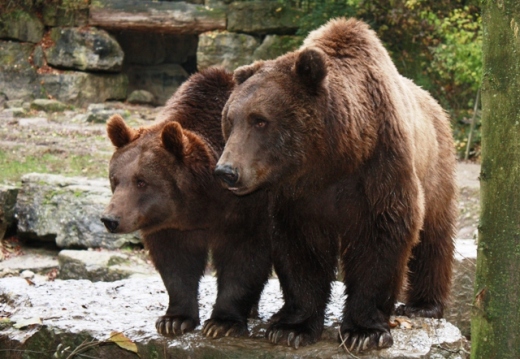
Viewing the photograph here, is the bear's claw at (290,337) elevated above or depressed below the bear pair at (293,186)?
below

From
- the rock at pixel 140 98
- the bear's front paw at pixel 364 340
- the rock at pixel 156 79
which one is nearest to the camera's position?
the bear's front paw at pixel 364 340

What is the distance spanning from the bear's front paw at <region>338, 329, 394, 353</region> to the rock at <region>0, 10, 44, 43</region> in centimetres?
1809

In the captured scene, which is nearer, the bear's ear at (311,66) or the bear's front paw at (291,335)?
the bear's ear at (311,66)

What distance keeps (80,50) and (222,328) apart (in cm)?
1686

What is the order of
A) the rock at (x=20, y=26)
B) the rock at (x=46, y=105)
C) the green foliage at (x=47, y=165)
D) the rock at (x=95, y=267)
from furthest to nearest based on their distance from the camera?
the rock at (x=20, y=26), the rock at (x=46, y=105), the green foliage at (x=47, y=165), the rock at (x=95, y=267)

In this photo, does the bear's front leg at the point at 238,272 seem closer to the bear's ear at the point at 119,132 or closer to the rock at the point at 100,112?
the bear's ear at the point at 119,132

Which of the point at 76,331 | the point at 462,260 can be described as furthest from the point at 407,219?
the point at 462,260

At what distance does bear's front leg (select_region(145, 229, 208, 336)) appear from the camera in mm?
5320

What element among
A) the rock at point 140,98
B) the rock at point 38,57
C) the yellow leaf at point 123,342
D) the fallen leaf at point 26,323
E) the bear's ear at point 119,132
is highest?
the bear's ear at point 119,132

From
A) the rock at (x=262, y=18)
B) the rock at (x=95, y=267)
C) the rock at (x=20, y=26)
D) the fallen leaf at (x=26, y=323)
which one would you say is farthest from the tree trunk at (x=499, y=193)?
the rock at (x=20, y=26)

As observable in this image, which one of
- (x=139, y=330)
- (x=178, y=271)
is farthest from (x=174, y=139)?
(x=139, y=330)

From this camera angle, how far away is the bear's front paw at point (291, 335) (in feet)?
16.6

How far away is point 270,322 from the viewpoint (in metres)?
5.59

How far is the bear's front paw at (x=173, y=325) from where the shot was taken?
5.30m
